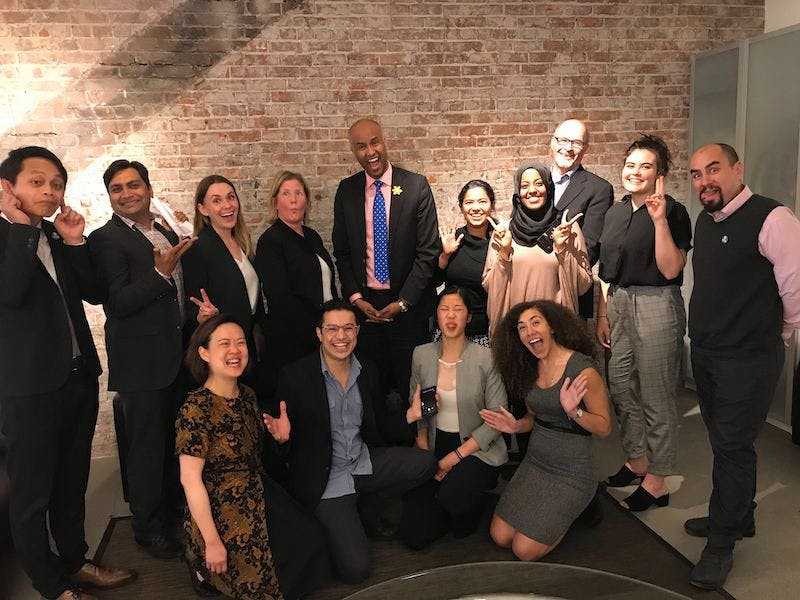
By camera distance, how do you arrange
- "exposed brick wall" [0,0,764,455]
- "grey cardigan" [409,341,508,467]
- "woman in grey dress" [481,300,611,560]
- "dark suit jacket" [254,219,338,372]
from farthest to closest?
"exposed brick wall" [0,0,764,455] → "dark suit jacket" [254,219,338,372] → "grey cardigan" [409,341,508,467] → "woman in grey dress" [481,300,611,560]

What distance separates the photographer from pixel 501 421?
2.99 meters

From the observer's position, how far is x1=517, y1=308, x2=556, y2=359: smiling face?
2883 millimetres

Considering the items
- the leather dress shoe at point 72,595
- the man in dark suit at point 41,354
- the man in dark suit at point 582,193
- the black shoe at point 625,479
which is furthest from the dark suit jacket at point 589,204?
the leather dress shoe at point 72,595

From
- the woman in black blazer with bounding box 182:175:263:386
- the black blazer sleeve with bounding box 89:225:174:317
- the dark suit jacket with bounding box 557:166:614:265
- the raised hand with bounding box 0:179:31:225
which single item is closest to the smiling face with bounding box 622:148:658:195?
the dark suit jacket with bounding box 557:166:614:265

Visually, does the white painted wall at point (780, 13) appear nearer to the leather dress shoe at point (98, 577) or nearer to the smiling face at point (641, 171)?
the smiling face at point (641, 171)

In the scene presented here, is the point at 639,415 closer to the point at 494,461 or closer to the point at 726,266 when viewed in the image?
the point at 494,461

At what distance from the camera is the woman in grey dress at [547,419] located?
→ 111 inches

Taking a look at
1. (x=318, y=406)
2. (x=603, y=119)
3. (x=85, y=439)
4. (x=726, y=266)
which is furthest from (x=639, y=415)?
(x=85, y=439)

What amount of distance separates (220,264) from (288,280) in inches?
15.1

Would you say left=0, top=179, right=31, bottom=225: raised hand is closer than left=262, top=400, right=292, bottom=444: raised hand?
Yes

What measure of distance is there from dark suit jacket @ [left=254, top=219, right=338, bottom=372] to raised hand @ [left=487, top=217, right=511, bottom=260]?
93cm

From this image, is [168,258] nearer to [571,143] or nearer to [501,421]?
[501,421]

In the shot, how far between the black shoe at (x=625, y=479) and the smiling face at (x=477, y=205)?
4.98 feet

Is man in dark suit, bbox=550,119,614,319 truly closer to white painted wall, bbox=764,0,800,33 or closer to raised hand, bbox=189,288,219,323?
raised hand, bbox=189,288,219,323
